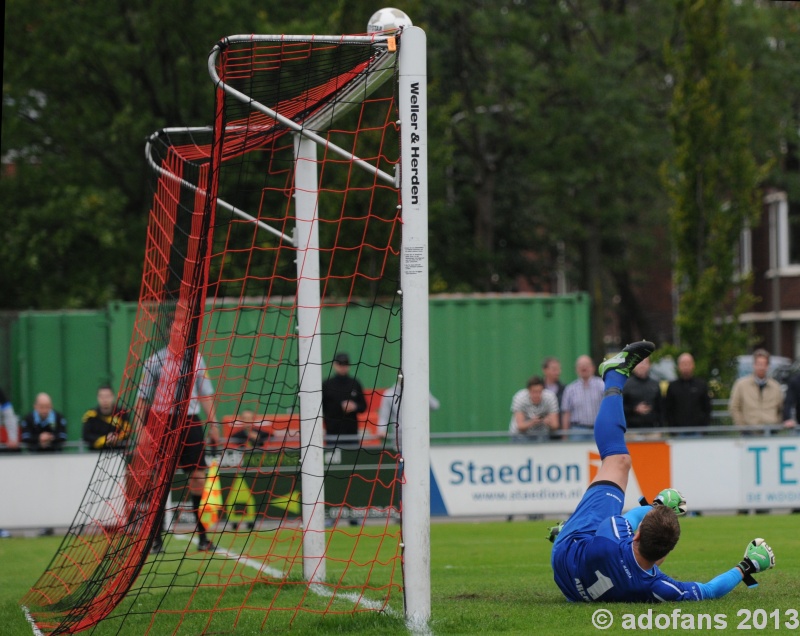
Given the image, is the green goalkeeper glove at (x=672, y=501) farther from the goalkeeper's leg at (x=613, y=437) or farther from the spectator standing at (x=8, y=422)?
the spectator standing at (x=8, y=422)

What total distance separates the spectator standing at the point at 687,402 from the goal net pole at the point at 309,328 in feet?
27.3

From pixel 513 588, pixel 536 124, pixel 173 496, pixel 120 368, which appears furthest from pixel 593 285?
pixel 513 588

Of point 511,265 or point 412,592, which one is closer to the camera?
point 412,592

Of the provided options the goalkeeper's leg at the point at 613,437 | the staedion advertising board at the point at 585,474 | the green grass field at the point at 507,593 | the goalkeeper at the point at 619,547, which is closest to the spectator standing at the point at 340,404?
the staedion advertising board at the point at 585,474

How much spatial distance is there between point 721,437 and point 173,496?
7316 millimetres

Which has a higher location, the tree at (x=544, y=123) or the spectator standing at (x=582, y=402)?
the tree at (x=544, y=123)

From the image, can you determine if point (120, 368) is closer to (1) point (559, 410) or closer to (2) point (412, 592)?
(1) point (559, 410)

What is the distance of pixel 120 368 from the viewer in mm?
18969

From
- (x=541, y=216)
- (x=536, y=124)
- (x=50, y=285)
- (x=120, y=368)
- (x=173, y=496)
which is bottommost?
(x=173, y=496)

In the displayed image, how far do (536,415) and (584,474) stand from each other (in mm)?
1009

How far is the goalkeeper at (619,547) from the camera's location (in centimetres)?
696

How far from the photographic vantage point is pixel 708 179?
2106 cm

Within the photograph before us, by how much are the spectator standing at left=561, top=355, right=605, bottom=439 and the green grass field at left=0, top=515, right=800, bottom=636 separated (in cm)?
231

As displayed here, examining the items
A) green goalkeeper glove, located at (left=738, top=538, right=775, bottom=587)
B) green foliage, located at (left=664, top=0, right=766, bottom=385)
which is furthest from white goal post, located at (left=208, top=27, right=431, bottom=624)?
green foliage, located at (left=664, top=0, right=766, bottom=385)
